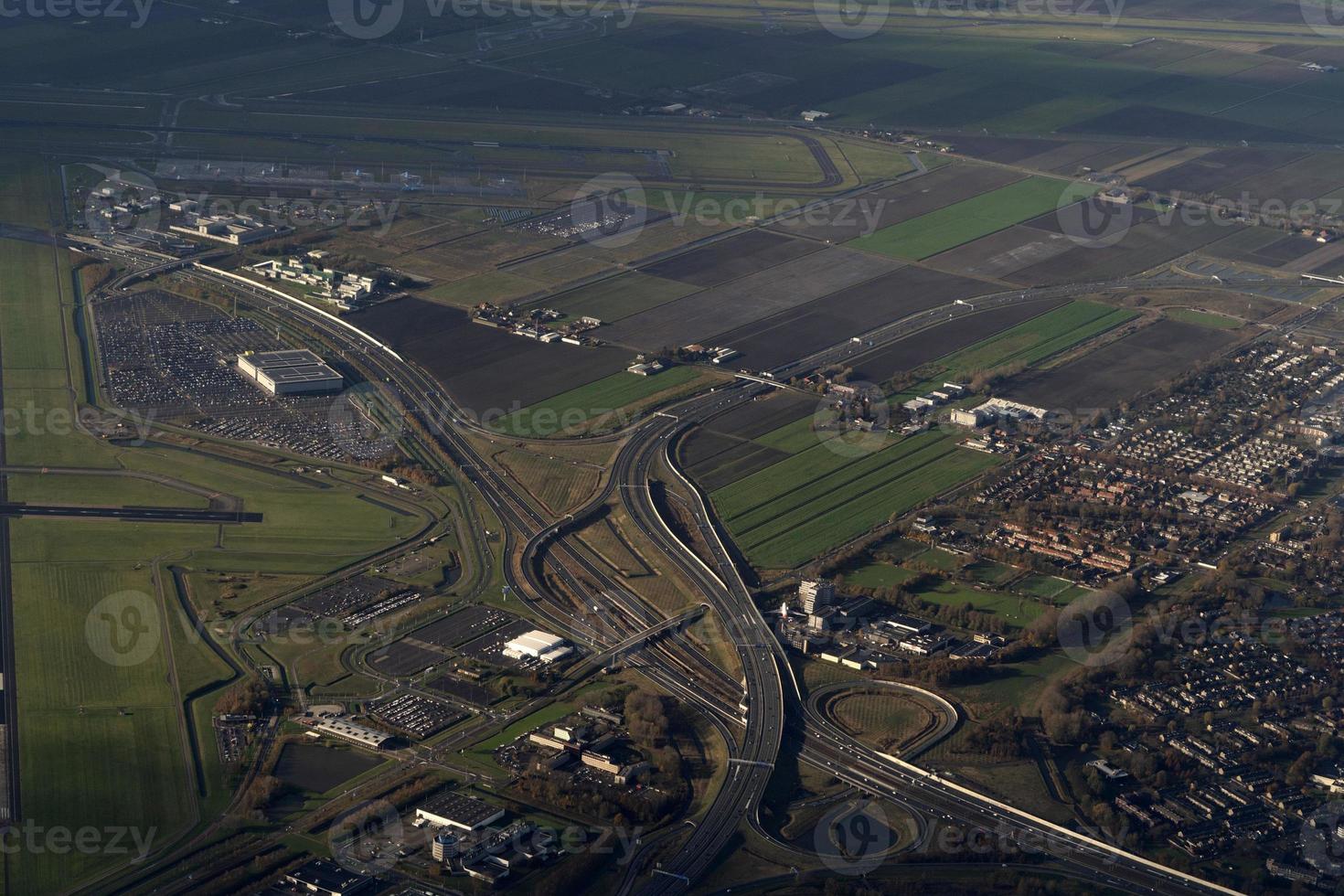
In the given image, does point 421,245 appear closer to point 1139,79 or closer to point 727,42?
point 727,42

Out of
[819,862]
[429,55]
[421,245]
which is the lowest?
[819,862]

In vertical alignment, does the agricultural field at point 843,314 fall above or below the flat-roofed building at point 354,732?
above

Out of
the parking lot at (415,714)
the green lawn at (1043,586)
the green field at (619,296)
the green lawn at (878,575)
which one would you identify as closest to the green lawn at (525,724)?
the parking lot at (415,714)

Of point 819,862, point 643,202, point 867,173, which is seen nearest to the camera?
point 819,862

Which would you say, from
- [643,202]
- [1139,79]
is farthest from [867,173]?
[1139,79]

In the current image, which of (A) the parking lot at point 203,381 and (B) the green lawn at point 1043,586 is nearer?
(B) the green lawn at point 1043,586

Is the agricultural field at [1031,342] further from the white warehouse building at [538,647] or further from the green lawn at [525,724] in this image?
the green lawn at [525,724]

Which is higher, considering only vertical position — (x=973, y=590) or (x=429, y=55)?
(x=429, y=55)
